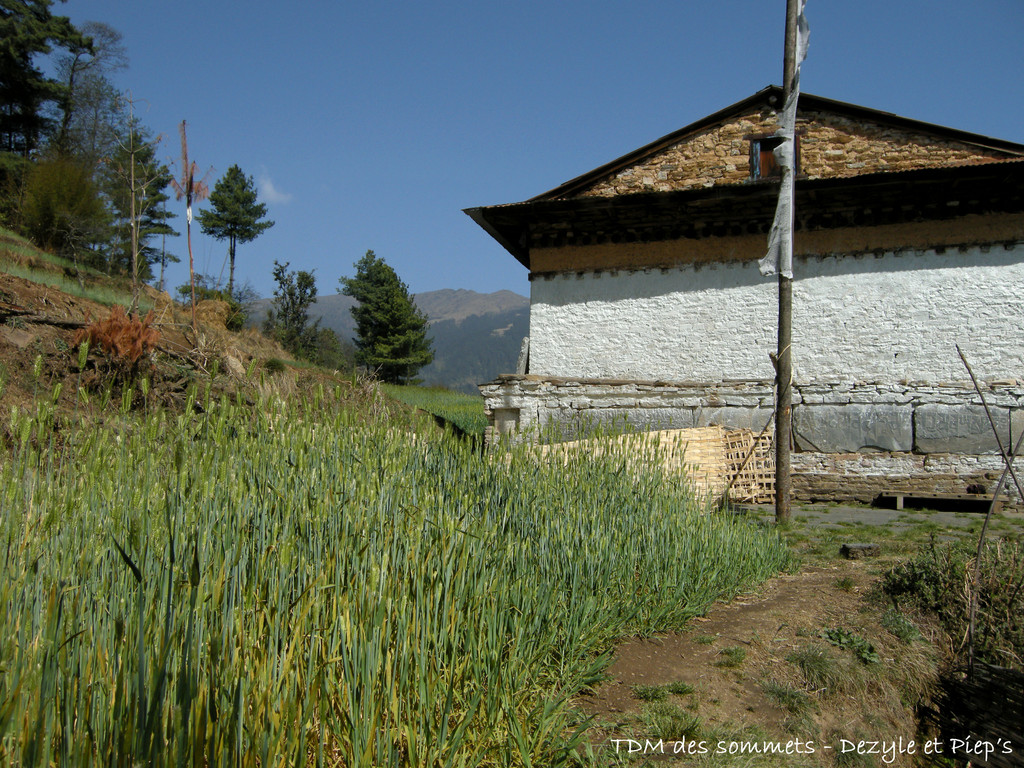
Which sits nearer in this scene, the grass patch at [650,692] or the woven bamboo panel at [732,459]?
the grass patch at [650,692]

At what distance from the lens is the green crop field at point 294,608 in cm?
163

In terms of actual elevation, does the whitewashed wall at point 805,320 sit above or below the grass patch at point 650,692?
above

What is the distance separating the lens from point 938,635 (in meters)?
4.45

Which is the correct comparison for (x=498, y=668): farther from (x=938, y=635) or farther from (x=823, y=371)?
(x=823, y=371)

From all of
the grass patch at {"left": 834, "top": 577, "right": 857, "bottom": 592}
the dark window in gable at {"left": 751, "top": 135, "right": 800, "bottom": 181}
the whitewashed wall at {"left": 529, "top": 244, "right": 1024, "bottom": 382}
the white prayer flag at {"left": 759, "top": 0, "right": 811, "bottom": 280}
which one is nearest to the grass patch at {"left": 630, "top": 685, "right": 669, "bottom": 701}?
the grass patch at {"left": 834, "top": 577, "right": 857, "bottom": 592}

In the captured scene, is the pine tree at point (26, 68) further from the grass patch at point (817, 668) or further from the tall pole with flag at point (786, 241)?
the grass patch at point (817, 668)

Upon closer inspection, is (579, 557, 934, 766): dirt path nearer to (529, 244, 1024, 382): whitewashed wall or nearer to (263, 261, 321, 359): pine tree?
(529, 244, 1024, 382): whitewashed wall

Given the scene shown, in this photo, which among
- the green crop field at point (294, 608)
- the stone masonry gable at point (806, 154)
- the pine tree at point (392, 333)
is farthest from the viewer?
the pine tree at point (392, 333)

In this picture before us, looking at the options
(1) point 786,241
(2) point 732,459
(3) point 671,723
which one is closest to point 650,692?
(3) point 671,723

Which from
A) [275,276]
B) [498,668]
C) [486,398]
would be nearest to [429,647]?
[498,668]

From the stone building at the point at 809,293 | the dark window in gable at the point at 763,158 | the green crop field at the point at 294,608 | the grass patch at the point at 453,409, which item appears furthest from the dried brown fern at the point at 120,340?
the dark window in gable at the point at 763,158

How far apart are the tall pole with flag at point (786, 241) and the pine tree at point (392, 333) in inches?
1664

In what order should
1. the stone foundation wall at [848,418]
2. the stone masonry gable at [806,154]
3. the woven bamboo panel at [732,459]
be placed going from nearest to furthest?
1. the woven bamboo panel at [732,459]
2. the stone foundation wall at [848,418]
3. the stone masonry gable at [806,154]

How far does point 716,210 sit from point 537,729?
10.2 m
